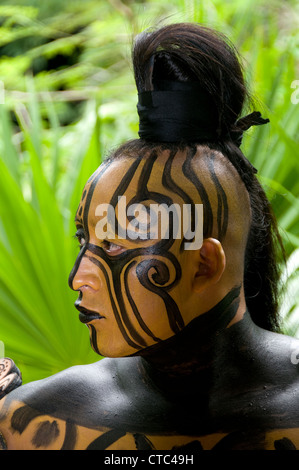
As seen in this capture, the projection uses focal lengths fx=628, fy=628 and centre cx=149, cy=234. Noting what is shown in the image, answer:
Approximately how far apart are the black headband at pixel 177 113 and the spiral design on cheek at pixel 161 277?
175 mm

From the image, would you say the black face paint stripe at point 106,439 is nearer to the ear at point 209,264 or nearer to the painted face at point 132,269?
the painted face at point 132,269

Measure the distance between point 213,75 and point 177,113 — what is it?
0.07 meters

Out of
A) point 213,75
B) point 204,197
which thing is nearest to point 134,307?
point 204,197

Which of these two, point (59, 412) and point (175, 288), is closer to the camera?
point (175, 288)

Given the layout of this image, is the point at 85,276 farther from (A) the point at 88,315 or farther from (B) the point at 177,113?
(B) the point at 177,113

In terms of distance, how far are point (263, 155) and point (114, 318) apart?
28.8 inches

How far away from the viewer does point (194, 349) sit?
867 millimetres

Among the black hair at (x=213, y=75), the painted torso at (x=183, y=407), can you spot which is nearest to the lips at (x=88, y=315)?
the painted torso at (x=183, y=407)

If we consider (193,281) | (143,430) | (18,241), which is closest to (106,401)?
(143,430)

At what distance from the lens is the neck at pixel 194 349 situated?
2.80ft

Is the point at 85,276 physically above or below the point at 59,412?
above

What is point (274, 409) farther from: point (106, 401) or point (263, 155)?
point (263, 155)

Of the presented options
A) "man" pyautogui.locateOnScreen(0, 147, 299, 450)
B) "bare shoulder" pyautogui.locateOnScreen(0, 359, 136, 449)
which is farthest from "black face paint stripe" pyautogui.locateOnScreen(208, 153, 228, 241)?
"bare shoulder" pyautogui.locateOnScreen(0, 359, 136, 449)

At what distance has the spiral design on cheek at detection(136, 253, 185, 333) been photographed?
32.0 inches
